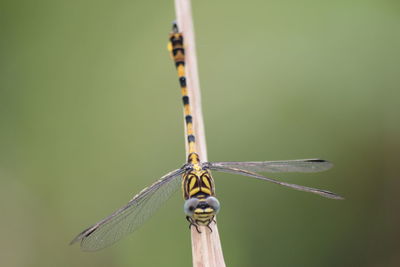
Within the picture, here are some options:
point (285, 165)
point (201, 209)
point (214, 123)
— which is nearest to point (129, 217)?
point (201, 209)

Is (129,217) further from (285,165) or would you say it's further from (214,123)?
(214,123)

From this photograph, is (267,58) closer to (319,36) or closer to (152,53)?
(319,36)

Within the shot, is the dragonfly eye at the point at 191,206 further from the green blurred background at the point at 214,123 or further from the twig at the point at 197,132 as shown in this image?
the green blurred background at the point at 214,123

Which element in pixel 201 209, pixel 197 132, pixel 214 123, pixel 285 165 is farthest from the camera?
pixel 214 123

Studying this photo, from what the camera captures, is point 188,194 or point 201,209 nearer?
point 201,209

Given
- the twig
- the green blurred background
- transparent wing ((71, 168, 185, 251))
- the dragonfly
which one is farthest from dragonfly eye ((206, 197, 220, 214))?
the green blurred background

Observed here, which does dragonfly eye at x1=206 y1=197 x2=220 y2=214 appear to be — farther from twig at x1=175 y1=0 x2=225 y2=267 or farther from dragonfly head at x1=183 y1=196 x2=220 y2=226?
twig at x1=175 y1=0 x2=225 y2=267

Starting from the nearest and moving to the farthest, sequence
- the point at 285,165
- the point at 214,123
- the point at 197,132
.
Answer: the point at 197,132 < the point at 285,165 < the point at 214,123
